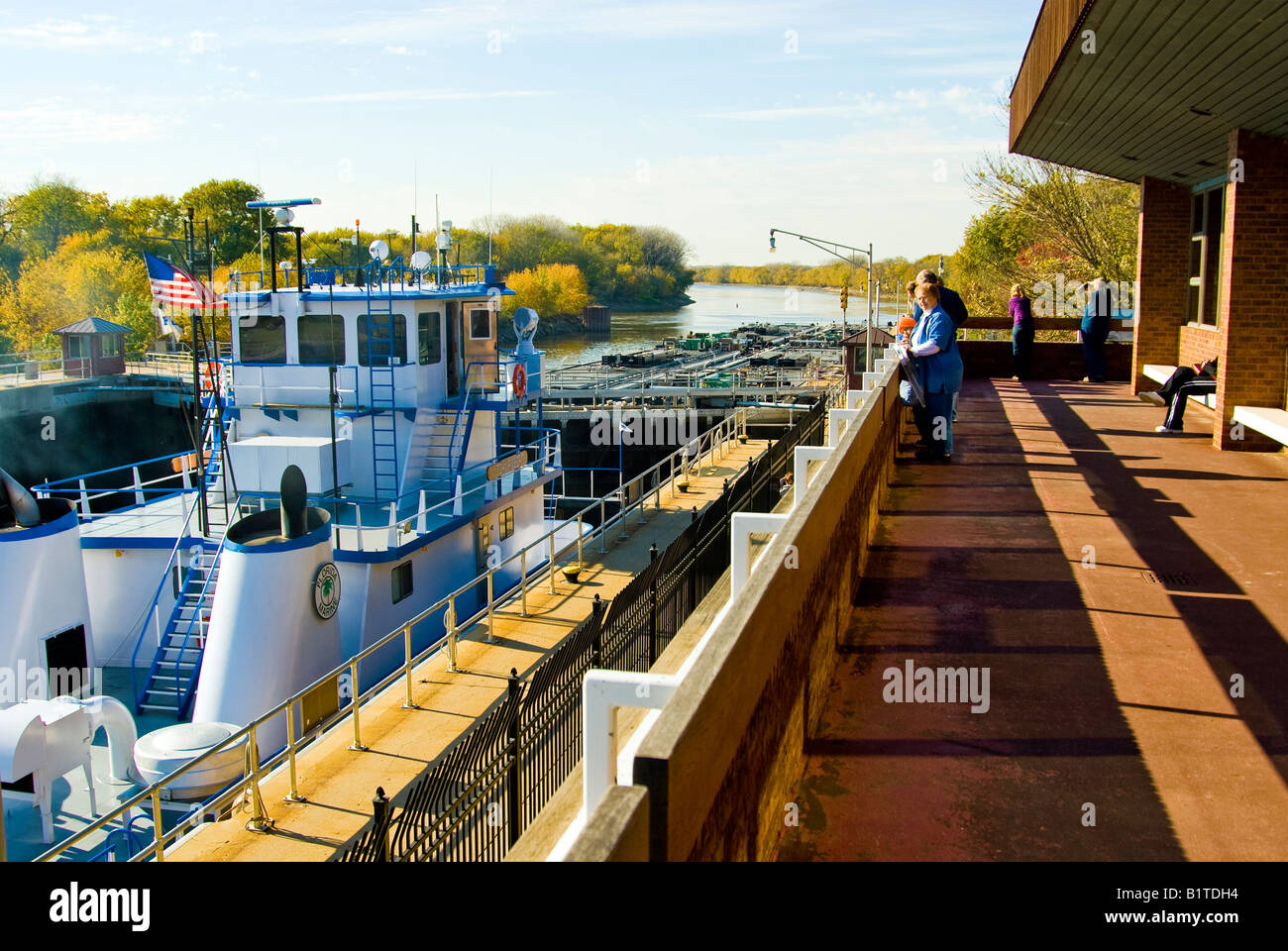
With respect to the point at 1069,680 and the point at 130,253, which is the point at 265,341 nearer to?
the point at 1069,680

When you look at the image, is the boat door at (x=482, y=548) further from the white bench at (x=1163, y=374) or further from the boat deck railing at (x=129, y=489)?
the white bench at (x=1163, y=374)

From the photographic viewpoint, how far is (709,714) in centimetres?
338

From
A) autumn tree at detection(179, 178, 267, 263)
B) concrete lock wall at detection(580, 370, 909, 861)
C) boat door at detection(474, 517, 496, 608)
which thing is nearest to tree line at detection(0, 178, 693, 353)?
autumn tree at detection(179, 178, 267, 263)

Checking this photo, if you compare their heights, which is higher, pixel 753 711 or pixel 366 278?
pixel 366 278

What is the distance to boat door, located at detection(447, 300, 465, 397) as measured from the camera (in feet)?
71.2

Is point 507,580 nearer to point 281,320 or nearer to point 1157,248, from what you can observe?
point 281,320

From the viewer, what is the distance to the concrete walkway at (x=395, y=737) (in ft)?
29.6

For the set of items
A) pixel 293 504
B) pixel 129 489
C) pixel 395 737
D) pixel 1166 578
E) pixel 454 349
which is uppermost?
pixel 454 349

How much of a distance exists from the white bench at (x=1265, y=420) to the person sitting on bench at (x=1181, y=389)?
145 cm

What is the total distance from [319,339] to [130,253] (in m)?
82.2

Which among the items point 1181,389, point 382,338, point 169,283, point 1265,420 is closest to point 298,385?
point 382,338

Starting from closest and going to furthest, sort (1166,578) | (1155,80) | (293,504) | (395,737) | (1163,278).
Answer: (1166,578)
(1155,80)
(395,737)
(293,504)
(1163,278)

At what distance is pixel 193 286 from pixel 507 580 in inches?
285

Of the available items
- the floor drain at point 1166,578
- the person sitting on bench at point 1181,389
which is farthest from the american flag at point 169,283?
the floor drain at point 1166,578
